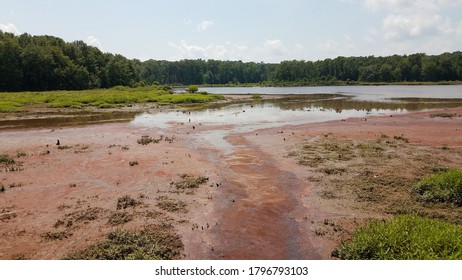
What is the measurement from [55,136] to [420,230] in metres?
29.7

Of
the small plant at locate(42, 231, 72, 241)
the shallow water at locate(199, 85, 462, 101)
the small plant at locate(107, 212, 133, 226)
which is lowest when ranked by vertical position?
the small plant at locate(42, 231, 72, 241)

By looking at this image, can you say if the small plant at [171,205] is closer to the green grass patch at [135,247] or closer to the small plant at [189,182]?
the small plant at [189,182]

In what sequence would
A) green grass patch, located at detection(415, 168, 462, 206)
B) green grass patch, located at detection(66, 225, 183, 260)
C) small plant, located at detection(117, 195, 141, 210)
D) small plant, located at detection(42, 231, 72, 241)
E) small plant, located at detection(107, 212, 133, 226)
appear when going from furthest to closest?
small plant, located at detection(117, 195, 141, 210)
green grass patch, located at detection(415, 168, 462, 206)
small plant, located at detection(107, 212, 133, 226)
small plant, located at detection(42, 231, 72, 241)
green grass patch, located at detection(66, 225, 183, 260)

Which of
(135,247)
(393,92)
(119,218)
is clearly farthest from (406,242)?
(393,92)

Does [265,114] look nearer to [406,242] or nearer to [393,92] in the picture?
[406,242]

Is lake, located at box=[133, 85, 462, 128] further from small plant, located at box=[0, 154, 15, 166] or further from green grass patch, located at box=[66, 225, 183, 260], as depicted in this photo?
green grass patch, located at box=[66, 225, 183, 260]

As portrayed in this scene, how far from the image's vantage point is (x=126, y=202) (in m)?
13.9

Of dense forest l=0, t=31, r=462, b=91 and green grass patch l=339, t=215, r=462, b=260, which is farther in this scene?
dense forest l=0, t=31, r=462, b=91

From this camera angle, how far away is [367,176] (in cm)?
1689

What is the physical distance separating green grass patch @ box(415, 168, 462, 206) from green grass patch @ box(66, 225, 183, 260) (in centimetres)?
951

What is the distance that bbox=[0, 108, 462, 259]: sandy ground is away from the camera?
417 inches

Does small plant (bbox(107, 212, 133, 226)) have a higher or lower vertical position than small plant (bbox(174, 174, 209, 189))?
lower

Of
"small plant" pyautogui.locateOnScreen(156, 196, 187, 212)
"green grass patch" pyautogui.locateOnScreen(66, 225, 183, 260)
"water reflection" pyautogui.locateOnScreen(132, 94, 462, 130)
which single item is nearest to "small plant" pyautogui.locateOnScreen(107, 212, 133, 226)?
"green grass patch" pyautogui.locateOnScreen(66, 225, 183, 260)
